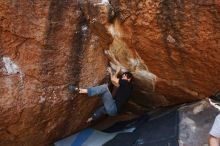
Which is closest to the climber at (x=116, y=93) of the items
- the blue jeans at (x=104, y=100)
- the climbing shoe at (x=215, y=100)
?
the blue jeans at (x=104, y=100)

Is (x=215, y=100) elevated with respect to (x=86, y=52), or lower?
lower

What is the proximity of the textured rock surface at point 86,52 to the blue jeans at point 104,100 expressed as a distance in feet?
0.34

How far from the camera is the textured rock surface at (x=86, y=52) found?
3742 mm

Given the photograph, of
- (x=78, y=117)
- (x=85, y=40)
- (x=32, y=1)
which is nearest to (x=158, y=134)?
(x=78, y=117)

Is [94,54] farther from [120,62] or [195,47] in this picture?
[195,47]

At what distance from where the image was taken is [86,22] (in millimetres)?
4266

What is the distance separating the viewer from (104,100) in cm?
484

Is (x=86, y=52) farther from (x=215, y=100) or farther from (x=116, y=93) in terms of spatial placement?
(x=215, y=100)

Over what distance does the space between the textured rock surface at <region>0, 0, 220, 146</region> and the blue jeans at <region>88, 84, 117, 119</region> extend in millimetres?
103

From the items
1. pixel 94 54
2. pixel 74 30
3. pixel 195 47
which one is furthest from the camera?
pixel 94 54

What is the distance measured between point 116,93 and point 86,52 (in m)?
0.79

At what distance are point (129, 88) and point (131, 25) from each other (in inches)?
41.9

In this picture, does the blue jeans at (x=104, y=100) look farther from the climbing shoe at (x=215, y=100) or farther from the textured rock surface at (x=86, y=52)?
the climbing shoe at (x=215, y=100)

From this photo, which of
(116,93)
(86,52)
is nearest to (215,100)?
(116,93)
